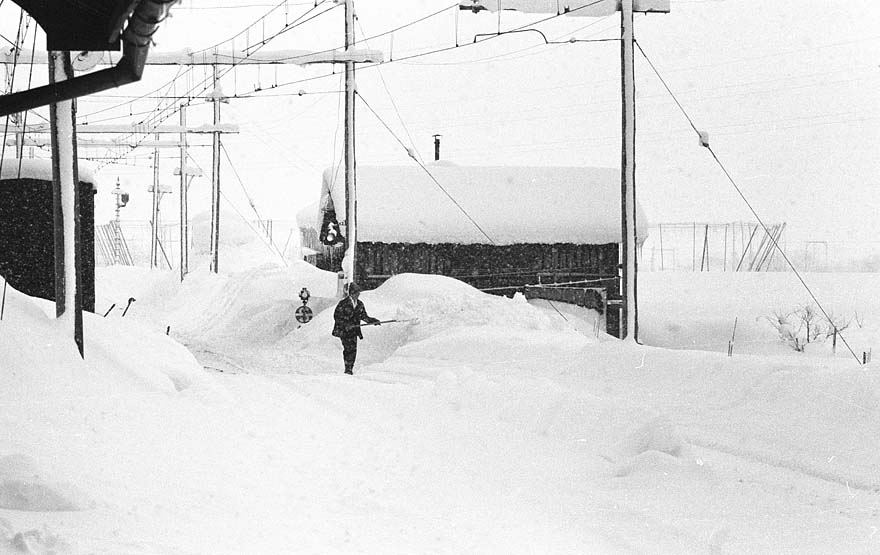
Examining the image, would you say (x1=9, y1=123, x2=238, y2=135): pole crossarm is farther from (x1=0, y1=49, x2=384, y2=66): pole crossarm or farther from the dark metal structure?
the dark metal structure

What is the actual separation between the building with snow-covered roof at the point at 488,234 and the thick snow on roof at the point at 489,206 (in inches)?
1.3

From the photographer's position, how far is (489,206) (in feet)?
107

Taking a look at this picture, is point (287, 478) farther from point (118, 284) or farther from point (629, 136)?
point (118, 284)

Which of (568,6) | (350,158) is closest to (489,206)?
(350,158)

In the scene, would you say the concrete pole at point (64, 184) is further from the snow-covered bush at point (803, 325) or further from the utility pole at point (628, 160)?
the snow-covered bush at point (803, 325)

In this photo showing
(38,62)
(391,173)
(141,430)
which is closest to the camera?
(141,430)

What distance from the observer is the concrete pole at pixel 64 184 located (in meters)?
9.97

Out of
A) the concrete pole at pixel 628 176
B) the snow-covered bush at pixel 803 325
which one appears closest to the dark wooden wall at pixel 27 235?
the concrete pole at pixel 628 176

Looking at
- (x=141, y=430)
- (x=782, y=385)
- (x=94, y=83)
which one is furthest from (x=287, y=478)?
(x=782, y=385)

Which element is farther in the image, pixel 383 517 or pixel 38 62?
pixel 38 62

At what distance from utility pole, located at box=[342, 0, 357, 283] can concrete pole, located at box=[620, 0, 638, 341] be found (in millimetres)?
9375

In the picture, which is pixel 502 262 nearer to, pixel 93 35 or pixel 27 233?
pixel 27 233

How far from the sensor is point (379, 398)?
12.1 meters

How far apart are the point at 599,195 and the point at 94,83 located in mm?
27118
